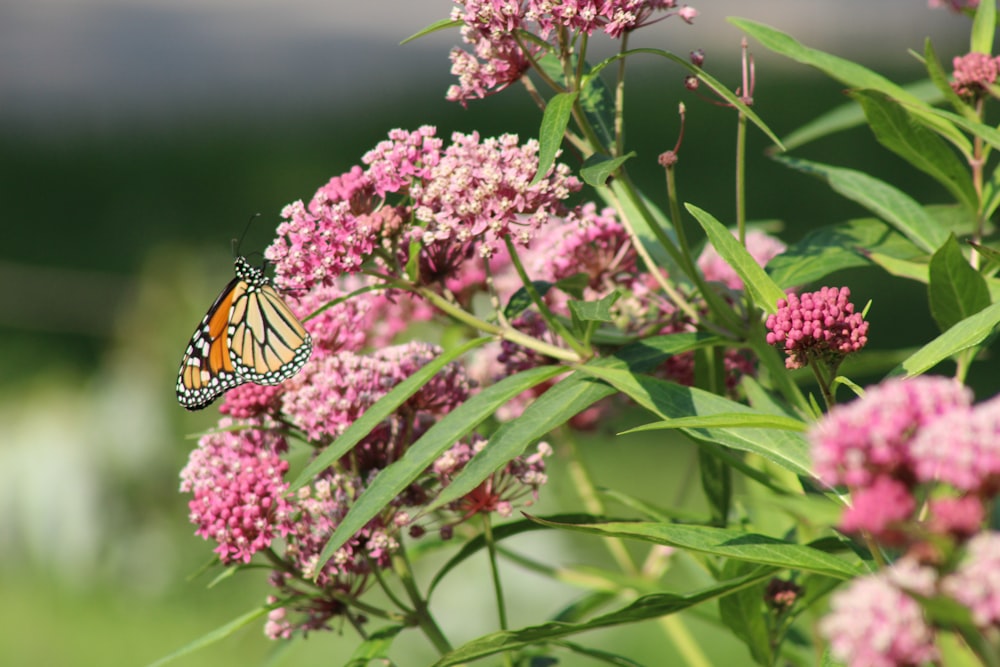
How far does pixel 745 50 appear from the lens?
129 cm

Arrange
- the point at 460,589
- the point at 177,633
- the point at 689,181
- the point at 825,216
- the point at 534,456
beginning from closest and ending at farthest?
1. the point at 534,456
2. the point at 460,589
3. the point at 177,633
4. the point at 825,216
5. the point at 689,181

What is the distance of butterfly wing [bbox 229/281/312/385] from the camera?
4.75 feet

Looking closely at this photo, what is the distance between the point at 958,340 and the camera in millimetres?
1021

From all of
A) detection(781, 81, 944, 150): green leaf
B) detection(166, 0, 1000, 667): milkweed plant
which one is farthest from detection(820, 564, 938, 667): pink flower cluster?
detection(781, 81, 944, 150): green leaf

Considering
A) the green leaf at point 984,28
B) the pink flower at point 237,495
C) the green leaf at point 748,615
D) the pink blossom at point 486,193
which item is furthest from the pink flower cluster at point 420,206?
the green leaf at point 984,28

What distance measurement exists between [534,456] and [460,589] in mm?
2137

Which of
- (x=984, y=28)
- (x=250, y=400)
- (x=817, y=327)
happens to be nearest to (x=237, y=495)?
(x=250, y=400)

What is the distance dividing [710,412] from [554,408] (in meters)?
0.15

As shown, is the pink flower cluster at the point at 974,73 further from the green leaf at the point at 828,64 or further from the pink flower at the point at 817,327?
the pink flower at the point at 817,327

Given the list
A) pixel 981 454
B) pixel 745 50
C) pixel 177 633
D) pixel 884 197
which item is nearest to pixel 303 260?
pixel 745 50

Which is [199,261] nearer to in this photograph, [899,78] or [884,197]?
[884,197]

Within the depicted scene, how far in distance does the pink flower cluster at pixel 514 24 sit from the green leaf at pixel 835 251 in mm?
298

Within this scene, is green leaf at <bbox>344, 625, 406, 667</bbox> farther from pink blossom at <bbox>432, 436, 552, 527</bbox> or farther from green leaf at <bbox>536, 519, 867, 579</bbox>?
green leaf at <bbox>536, 519, 867, 579</bbox>

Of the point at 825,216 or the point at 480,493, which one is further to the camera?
the point at 825,216
